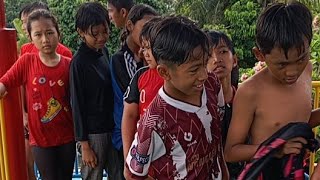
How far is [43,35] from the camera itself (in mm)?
2342

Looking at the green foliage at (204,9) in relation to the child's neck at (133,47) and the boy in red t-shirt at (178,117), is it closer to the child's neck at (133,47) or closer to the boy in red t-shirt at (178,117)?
the child's neck at (133,47)

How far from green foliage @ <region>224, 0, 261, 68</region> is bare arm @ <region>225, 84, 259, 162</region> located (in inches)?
378

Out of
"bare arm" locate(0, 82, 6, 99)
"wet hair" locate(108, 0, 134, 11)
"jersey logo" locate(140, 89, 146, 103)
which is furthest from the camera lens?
"wet hair" locate(108, 0, 134, 11)

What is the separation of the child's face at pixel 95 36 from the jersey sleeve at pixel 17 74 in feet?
1.13

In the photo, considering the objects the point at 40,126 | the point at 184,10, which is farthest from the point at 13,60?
the point at 184,10

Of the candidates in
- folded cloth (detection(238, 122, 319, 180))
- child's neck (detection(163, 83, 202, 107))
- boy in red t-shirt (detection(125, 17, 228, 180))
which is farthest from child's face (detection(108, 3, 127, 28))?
folded cloth (detection(238, 122, 319, 180))

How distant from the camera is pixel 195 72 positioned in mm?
1486

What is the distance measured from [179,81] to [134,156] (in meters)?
0.32

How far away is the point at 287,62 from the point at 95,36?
117cm

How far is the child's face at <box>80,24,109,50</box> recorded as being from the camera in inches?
89.7

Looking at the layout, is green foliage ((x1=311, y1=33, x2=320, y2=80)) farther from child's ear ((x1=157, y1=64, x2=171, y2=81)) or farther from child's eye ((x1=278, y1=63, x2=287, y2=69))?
child's ear ((x1=157, y1=64, x2=171, y2=81))

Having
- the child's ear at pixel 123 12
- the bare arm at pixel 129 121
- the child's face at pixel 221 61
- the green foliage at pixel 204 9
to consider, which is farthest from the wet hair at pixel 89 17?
the green foliage at pixel 204 9

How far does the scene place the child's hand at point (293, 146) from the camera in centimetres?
138

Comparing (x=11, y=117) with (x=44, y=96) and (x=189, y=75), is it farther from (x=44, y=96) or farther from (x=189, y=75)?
(x=189, y=75)
